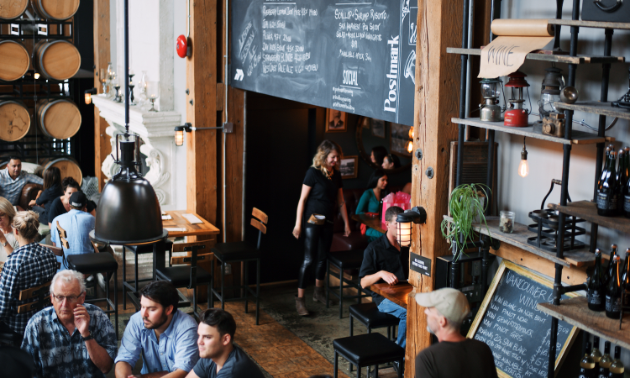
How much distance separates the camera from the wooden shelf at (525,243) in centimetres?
296

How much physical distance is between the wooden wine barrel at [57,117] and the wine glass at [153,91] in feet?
5.00

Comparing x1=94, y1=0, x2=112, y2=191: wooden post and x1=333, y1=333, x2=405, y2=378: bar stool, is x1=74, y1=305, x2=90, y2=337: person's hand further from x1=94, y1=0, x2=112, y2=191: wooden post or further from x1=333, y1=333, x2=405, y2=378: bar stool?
x1=94, y1=0, x2=112, y2=191: wooden post

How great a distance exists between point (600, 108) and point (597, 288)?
31.2 inches

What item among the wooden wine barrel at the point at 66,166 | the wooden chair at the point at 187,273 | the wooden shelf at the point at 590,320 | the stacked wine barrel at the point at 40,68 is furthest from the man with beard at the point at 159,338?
the wooden wine barrel at the point at 66,166

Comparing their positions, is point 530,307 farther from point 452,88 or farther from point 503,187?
point 452,88

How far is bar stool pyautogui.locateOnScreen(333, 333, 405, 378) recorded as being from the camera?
414 cm

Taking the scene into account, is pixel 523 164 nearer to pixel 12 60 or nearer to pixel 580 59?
pixel 580 59

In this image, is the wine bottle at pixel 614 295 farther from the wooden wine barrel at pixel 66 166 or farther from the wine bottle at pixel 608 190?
the wooden wine barrel at pixel 66 166

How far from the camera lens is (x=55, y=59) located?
812cm

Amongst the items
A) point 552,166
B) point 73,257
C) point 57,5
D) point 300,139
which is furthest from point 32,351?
point 57,5

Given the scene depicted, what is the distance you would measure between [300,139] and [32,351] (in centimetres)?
412

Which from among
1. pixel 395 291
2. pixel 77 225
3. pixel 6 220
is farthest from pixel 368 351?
pixel 77 225

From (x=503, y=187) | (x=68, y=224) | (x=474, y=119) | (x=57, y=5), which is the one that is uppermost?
(x=57, y=5)

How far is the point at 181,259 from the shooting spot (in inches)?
242
